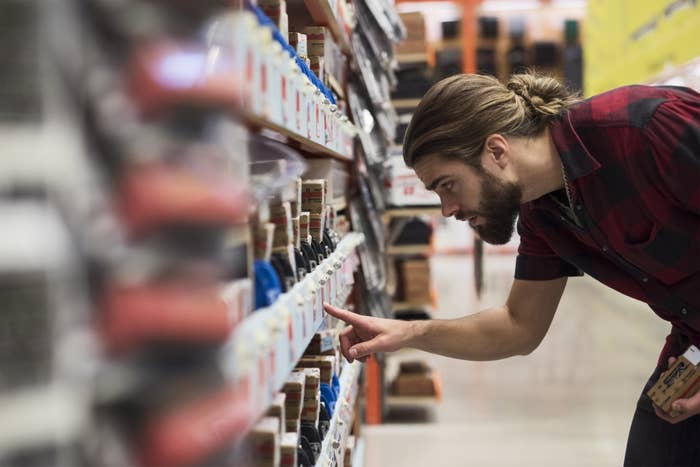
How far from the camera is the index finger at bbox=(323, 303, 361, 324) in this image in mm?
1536

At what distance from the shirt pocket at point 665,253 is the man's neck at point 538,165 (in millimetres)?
216

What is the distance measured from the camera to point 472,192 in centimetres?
163

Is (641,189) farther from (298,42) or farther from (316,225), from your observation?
(298,42)

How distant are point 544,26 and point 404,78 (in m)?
8.46

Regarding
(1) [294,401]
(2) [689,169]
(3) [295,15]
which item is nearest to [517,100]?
(2) [689,169]

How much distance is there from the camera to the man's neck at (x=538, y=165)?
1634mm

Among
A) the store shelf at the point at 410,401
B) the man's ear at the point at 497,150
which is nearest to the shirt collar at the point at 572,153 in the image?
the man's ear at the point at 497,150

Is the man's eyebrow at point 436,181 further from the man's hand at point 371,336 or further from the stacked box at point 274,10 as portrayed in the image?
the stacked box at point 274,10

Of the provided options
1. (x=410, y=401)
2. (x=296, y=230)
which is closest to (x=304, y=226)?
(x=296, y=230)

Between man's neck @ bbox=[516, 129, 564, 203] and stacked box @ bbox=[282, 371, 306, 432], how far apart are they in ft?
2.20

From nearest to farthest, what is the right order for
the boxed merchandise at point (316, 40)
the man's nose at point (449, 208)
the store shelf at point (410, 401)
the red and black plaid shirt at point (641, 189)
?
the red and black plaid shirt at point (641, 189) → the man's nose at point (449, 208) → the boxed merchandise at point (316, 40) → the store shelf at point (410, 401)

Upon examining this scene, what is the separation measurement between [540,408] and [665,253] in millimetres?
2488

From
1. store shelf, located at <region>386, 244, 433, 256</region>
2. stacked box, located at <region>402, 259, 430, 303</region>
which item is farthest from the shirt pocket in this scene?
store shelf, located at <region>386, 244, 433, 256</region>

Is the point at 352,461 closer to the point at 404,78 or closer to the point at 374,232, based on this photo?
the point at 374,232
